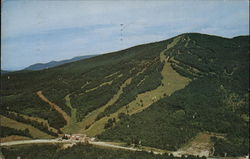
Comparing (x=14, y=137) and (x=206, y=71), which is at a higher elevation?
(x=206, y=71)

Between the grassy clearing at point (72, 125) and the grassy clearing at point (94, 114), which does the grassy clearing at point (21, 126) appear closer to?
the grassy clearing at point (72, 125)

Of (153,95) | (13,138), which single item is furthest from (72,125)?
(153,95)

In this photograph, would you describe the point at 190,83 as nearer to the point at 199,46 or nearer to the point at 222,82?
the point at 222,82

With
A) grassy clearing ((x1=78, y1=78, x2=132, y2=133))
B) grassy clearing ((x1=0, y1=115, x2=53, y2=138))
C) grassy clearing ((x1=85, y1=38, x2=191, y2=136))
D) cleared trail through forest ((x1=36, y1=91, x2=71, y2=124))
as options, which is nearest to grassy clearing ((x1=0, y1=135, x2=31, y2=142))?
grassy clearing ((x1=0, y1=115, x2=53, y2=138))

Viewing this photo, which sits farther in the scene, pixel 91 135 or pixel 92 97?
pixel 92 97

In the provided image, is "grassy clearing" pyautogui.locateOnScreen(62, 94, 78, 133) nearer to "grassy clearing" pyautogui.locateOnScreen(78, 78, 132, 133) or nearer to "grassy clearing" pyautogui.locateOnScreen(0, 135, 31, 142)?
"grassy clearing" pyautogui.locateOnScreen(78, 78, 132, 133)

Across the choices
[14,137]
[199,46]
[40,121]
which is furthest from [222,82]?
[14,137]

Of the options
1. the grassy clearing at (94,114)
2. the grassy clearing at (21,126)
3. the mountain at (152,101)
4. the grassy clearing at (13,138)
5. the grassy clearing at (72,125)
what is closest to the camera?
the grassy clearing at (13,138)

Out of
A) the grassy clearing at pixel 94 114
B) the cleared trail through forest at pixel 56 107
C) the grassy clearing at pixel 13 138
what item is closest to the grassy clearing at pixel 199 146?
the grassy clearing at pixel 94 114
